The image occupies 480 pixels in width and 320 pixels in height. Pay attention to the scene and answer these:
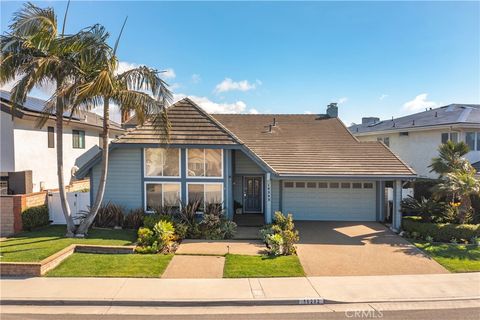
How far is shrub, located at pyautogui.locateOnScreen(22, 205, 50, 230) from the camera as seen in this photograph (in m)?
12.8

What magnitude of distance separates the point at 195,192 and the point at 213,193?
0.79 metres

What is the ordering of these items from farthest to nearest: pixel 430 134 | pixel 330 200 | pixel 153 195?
pixel 430 134 → pixel 330 200 → pixel 153 195

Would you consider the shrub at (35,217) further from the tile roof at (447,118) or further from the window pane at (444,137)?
the window pane at (444,137)

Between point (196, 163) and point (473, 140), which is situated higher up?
point (473, 140)

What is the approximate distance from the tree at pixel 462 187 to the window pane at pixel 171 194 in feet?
35.8

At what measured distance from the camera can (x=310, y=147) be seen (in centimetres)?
1625

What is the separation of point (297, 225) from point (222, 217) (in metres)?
3.79

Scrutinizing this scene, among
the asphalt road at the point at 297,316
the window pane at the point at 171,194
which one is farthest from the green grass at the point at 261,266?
the window pane at the point at 171,194

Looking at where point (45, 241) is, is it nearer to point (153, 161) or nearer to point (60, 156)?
point (60, 156)

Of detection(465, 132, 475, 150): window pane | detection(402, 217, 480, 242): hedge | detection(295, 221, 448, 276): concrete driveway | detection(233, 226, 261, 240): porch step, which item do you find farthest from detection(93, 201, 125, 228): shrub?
detection(465, 132, 475, 150): window pane

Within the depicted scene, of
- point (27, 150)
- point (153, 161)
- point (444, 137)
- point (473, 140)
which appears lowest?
point (153, 161)

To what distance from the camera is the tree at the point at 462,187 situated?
1216cm

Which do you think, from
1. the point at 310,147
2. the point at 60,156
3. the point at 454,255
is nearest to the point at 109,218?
the point at 60,156

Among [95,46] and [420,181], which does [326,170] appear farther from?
[95,46]
